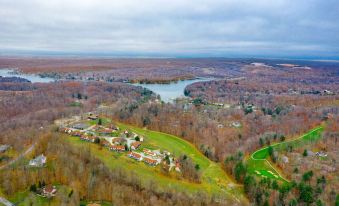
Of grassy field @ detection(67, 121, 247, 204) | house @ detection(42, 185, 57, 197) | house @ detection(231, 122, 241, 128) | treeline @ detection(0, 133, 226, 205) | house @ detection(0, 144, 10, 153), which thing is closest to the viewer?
treeline @ detection(0, 133, 226, 205)

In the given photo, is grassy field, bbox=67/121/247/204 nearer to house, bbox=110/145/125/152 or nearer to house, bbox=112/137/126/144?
house, bbox=110/145/125/152

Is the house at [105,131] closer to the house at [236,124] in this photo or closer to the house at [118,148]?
the house at [118,148]

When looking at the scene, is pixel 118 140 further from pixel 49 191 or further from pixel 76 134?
pixel 49 191

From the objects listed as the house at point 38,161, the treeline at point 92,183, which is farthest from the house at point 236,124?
the house at point 38,161

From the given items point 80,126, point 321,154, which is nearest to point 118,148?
point 80,126

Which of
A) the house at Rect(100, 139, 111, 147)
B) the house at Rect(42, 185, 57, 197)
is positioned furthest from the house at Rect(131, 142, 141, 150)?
the house at Rect(42, 185, 57, 197)
